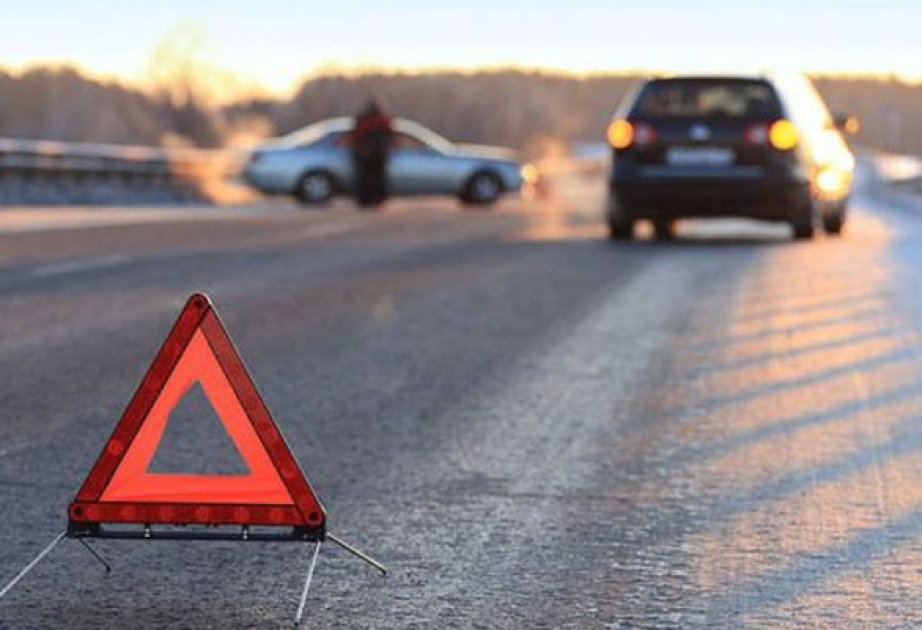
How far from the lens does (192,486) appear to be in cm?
489

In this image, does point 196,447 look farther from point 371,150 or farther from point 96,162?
point 96,162

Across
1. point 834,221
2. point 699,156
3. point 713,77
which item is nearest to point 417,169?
point 834,221

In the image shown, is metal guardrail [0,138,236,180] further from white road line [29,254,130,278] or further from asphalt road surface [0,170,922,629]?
asphalt road surface [0,170,922,629]

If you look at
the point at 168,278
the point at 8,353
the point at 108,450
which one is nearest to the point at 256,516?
the point at 108,450

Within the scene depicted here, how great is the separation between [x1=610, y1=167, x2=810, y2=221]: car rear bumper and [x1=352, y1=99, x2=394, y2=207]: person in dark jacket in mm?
10978

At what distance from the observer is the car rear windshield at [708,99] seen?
65.3ft

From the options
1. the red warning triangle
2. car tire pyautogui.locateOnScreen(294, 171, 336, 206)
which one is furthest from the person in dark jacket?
the red warning triangle

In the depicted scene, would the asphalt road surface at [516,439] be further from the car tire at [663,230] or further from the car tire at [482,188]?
the car tire at [482,188]

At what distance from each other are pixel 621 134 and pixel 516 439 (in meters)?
12.7

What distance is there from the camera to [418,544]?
5637 millimetres

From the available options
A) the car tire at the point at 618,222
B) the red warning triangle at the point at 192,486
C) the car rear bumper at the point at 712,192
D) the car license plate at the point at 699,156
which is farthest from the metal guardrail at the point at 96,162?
the red warning triangle at the point at 192,486

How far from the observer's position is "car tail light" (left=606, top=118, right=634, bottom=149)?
19.8m

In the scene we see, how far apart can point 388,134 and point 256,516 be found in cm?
2622

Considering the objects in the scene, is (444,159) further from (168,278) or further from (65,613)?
(65,613)
